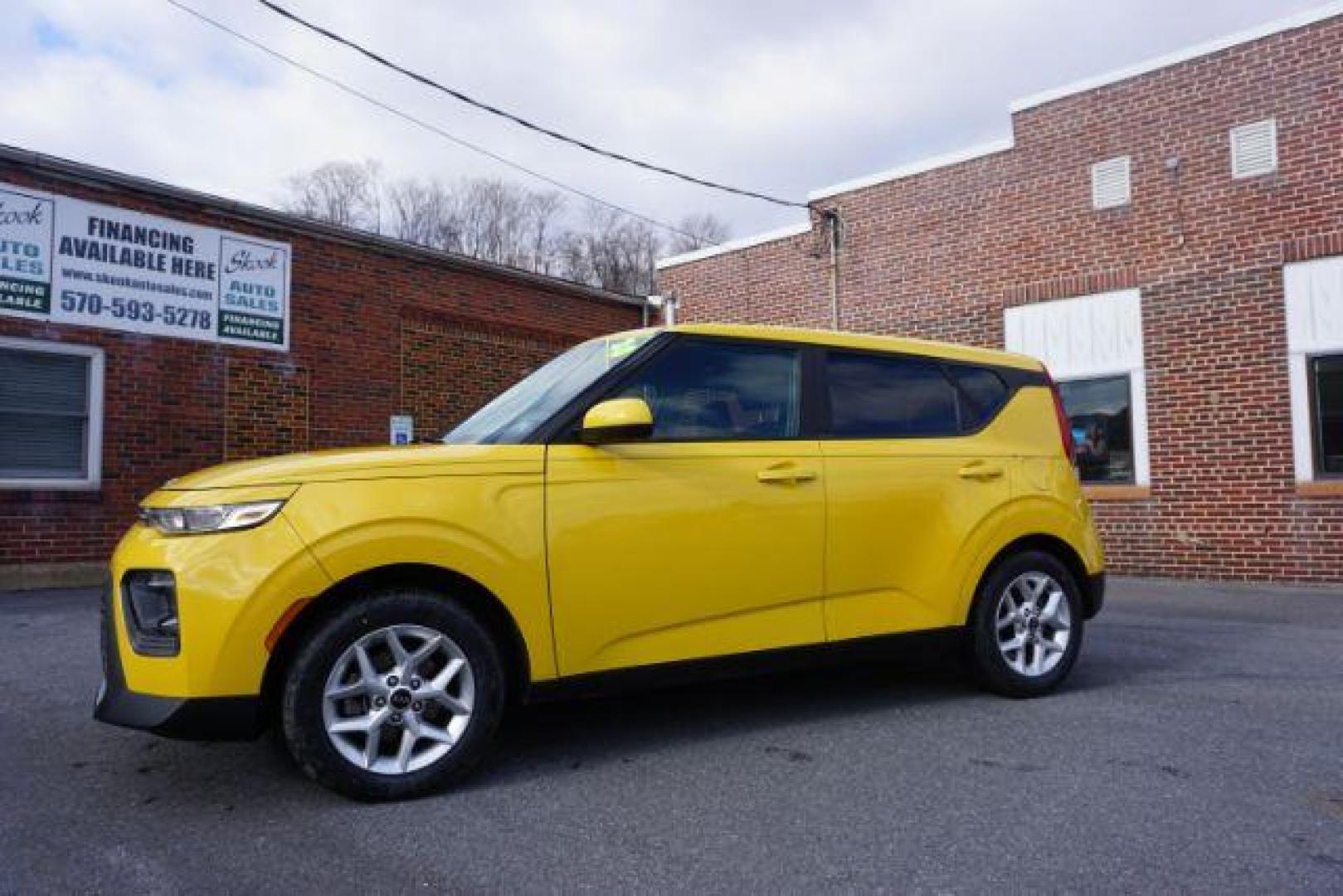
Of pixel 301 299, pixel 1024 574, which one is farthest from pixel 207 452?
pixel 1024 574

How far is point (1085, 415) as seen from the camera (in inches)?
412

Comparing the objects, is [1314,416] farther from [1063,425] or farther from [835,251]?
[835,251]

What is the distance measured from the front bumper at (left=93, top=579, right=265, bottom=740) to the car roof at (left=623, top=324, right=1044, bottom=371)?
2117mm

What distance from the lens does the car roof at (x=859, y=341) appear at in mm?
4109

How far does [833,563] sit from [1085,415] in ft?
24.6

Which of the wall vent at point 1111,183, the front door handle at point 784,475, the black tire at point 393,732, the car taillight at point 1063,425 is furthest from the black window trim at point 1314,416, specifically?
the black tire at point 393,732

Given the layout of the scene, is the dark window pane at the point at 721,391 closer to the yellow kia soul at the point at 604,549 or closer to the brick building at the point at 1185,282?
the yellow kia soul at the point at 604,549

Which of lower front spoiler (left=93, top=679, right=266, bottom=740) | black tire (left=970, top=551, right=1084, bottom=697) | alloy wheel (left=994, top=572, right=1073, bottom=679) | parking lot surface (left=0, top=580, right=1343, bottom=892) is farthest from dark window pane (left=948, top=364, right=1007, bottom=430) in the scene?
lower front spoiler (left=93, top=679, right=266, bottom=740)

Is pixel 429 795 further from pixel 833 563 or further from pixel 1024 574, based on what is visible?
pixel 1024 574

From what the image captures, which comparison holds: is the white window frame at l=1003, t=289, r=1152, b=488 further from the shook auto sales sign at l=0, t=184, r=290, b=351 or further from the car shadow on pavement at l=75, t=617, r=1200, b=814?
the shook auto sales sign at l=0, t=184, r=290, b=351

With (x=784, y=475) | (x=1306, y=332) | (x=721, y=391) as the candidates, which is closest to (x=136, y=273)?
(x=721, y=391)

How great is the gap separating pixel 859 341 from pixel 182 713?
318 centimetres

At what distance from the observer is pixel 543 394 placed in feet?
13.2

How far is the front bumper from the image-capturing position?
2.97 meters
